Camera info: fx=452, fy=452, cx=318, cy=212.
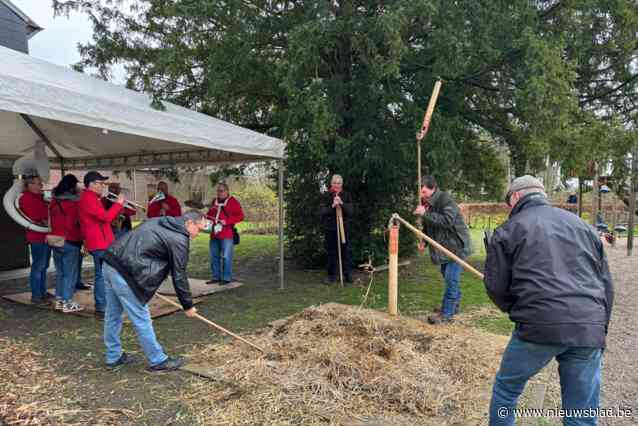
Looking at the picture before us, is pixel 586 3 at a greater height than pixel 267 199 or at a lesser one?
greater

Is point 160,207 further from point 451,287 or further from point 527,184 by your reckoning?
point 527,184

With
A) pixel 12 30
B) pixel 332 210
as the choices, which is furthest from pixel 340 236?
pixel 12 30

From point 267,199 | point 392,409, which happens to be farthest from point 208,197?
point 392,409

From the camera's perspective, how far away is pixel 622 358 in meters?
4.34

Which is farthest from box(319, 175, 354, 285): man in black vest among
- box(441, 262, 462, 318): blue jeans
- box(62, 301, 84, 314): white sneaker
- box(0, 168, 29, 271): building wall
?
box(0, 168, 29, 271): building wall

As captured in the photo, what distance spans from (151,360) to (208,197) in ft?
55.6

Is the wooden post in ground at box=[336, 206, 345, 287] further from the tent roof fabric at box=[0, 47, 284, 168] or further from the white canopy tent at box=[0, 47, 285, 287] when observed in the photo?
the tent roof fabric at box=[0, 47, 284, 168]

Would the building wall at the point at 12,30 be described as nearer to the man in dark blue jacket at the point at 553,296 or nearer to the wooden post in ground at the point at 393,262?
the wooden post in ground at the point at 393,262

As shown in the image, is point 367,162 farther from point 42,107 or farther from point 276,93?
point 42,107

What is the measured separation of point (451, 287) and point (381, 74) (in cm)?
267

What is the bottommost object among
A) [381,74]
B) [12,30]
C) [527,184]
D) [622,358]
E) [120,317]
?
[622,358]

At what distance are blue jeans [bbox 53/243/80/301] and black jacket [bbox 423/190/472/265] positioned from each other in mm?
4226

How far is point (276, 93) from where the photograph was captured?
7355 mm

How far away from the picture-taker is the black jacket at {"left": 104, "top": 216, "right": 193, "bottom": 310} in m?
3.51
